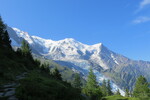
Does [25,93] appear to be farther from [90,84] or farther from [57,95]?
[90,84]

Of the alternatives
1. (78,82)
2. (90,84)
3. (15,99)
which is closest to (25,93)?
(15,99)

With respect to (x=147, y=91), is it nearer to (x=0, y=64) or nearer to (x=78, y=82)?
(x=78, y=82)

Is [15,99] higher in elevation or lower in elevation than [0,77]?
lower

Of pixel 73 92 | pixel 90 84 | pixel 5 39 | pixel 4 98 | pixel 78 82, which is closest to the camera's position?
pixel 4 98

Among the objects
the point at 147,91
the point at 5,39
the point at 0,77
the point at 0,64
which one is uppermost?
the point at 5,39

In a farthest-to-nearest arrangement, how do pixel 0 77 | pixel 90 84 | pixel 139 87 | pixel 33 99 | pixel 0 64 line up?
pixel 139 87, pixel 90 84, pixel 0 64, pixel 0 77, pixel 33 99

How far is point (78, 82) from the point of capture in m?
111

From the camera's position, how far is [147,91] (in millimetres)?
79125

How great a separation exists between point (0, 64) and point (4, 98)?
50.9ft

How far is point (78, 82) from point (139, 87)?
3994cm

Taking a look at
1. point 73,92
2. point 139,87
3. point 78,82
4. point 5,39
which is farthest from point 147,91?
point 73,92

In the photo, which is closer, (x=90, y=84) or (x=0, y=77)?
(x=0, y=77)

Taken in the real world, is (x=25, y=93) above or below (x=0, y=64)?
below

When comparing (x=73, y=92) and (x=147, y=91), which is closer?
(x=73, y=92)
